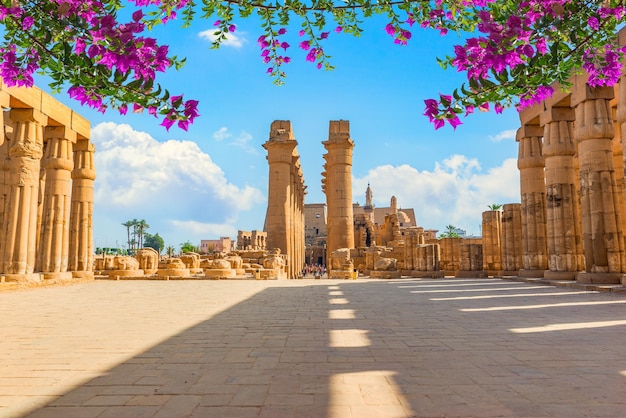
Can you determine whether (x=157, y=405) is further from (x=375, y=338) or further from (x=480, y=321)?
(x=480, y=321)

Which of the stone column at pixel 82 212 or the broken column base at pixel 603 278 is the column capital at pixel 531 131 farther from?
the stone column at pixel 82 212

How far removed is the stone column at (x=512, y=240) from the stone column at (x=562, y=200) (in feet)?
11.2

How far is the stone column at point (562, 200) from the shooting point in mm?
14586

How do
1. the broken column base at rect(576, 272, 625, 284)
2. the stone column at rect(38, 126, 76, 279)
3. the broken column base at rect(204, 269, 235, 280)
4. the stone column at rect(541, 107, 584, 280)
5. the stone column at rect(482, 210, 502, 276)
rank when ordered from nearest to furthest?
the broken column base at rect(576, 272, 625, 284) < the stone column at rect(541, 107, 584, 280) < the stone column at rect(38, 126, 76, 279) < the broken column base at rect(204, 269, 235, 280) < the stone column at rect(482, 210, 502, 276)

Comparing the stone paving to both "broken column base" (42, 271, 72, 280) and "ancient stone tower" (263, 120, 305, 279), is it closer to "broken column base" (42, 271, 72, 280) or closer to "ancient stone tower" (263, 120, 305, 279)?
"broken column base" (42, 271, 72, 280)

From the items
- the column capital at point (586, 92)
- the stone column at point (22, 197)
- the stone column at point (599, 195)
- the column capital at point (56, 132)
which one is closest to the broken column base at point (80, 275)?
the stone column at point (22, 197)

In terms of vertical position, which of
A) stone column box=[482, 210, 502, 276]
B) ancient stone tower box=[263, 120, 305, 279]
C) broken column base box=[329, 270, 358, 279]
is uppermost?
ancient stone tower box=[263, 120, 305, 279]

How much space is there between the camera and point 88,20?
9.95 feet

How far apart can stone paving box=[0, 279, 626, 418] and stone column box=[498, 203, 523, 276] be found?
34.8 ft

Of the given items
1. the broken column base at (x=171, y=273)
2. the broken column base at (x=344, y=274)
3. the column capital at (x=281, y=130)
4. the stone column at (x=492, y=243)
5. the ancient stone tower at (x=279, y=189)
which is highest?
the column capital at (x=281, y=130)

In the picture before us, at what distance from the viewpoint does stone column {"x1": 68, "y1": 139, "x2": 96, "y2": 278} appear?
17672 mm

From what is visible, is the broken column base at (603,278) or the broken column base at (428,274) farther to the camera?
the broken column base at (428,274)

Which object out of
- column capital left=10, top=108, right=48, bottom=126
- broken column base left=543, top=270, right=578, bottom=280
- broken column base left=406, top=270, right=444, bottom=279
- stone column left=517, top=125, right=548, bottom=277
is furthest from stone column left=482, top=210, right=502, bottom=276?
column capital left=10, top=108, right=48, bottom=126

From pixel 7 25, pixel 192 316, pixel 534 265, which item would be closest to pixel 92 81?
pixel 7 25
